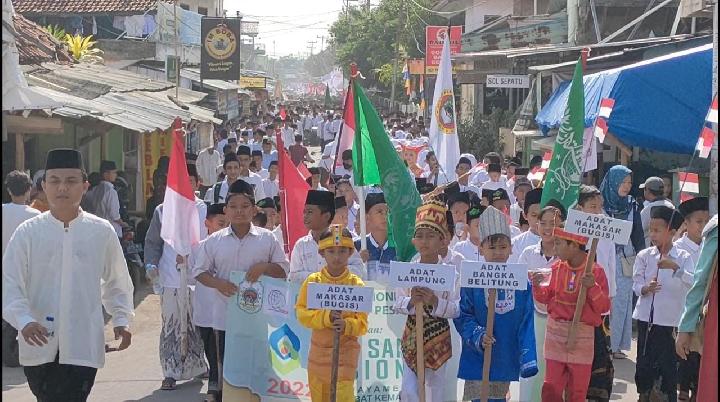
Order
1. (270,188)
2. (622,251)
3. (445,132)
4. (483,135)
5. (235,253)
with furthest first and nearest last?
(483,135)
(270,188)
(445,132)
(622,251)
(235,253)

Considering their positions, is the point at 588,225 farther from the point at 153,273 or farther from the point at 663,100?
the point at 663,100

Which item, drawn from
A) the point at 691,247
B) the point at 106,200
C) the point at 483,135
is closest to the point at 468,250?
the point at 691,247

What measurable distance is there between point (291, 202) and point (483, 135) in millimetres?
21173

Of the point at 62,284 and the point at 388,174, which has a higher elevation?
the point at 388,174

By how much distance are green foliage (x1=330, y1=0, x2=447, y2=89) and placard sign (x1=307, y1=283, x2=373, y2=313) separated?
49790 millimetres

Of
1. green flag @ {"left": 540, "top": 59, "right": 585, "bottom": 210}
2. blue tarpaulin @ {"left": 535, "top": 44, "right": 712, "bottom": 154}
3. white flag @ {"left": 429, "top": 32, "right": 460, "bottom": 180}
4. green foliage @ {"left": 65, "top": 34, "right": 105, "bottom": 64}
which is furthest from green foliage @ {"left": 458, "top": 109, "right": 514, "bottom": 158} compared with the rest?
green flag @ {"left": 540, "top": 59, "right": 585, "bottom": 210}

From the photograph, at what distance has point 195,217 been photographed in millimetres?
9352

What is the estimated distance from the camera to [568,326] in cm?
732

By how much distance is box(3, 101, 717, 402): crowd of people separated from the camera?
20.0ft

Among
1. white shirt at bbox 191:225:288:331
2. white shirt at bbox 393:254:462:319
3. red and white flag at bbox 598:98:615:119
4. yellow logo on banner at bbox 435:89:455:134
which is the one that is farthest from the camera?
yellow logo on banner at bbox 435:89:455:134

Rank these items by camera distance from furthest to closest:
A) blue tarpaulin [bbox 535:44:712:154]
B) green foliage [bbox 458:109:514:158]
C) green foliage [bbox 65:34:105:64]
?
green foliage [bbox 458:109:514:158], green foliage [bbox 65:34:105:64], blue tarpaulin [bbox 535:44:712:154]

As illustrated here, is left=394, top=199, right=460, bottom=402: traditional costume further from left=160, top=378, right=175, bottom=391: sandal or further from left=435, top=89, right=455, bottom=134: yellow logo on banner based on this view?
left=435, top=89, right=455, bottom=134: yellow logo on banner

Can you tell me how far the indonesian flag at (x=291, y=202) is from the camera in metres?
9.51

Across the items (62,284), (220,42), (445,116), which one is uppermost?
(220,42)
